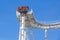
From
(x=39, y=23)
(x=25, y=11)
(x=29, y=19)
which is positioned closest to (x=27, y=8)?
(x=25, y=11)

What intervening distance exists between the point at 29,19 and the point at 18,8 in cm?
610

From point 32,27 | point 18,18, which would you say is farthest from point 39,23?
point 18,18

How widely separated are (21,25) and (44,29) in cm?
1304

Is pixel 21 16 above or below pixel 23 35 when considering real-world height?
above

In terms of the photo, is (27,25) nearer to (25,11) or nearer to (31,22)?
(31,22)

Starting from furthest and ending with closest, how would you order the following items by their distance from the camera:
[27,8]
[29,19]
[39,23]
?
[39,23] < [29,19] < [27,8]

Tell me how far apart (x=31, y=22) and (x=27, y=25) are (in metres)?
1.67

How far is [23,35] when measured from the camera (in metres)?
70.9

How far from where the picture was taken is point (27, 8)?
68.0 m

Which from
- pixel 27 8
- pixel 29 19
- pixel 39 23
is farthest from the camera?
pixel 39 23

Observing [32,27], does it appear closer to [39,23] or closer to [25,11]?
[39,23]

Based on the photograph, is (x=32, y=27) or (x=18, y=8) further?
(x=32, y=27)

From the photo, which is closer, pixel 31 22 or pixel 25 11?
pixel 25 11

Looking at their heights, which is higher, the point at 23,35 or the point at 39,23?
the point at 39,23
